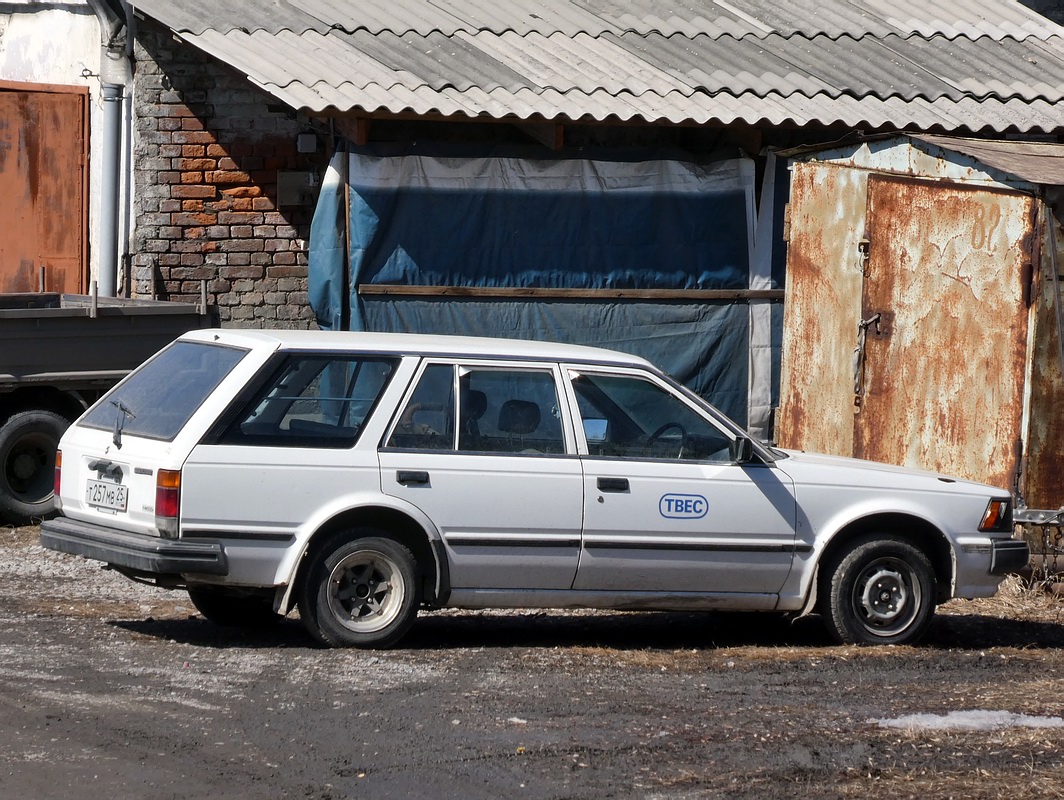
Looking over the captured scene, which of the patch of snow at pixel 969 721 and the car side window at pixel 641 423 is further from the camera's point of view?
the car side window at pixel 641 423

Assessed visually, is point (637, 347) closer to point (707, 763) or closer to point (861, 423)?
point (861, 423)

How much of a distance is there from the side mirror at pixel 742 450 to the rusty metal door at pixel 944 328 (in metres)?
2.30

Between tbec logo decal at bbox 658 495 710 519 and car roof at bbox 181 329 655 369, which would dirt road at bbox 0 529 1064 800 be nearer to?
tbec logo decal at bbox 658 495 710 519

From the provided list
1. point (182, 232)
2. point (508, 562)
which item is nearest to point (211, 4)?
point (182, 232)

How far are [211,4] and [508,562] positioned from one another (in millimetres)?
6759

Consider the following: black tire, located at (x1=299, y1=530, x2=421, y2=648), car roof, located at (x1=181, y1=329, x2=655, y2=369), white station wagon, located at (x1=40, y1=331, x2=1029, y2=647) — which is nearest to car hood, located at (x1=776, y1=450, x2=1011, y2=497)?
white station wagon, located at (x1=40, y1=331, x2=1029, y2=647)

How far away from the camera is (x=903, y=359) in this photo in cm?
962

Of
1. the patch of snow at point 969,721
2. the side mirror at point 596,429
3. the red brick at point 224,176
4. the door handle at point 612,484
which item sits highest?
the red brick at point 224,176

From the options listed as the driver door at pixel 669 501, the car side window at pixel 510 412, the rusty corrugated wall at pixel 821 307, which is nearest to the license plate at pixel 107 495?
the car side window at pixel 510 412

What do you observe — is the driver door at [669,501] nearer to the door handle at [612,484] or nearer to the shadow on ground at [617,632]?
the door handle at [612,484]

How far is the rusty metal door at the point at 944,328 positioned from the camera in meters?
8.99

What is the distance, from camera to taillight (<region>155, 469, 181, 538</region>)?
670cm

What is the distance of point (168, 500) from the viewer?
6.71 meters

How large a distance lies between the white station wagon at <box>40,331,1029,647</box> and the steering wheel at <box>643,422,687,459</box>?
11mm
